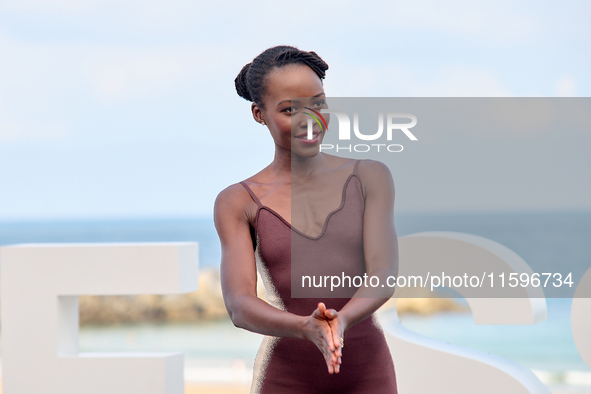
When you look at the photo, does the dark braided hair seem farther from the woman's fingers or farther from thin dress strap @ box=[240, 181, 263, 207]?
the woman's fingers

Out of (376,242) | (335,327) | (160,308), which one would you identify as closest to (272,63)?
(376,242)

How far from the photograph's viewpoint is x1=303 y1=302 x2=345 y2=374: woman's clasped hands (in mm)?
1149

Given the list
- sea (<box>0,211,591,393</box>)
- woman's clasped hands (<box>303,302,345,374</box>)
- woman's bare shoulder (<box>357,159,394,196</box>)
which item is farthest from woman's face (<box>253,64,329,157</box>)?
sea (<box>0,211,591,393</box>)

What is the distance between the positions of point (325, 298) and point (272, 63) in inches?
19.8

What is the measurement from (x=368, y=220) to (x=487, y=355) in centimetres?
181

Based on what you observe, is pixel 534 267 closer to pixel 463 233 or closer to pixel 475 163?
pixel 463 233

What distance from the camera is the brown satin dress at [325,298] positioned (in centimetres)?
148

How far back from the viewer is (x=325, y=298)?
4.75 feet

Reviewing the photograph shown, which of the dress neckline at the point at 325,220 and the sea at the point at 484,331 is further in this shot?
the sea at the point at 484,331

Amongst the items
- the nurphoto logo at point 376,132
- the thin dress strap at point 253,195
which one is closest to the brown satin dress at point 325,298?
the thin dress strap at point 253,195

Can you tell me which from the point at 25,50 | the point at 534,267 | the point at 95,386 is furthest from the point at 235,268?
the point at 25,50

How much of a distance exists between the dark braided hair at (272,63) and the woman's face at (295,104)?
0.01m

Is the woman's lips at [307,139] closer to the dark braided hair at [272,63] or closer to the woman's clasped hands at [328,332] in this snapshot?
the dark braided hair at [272,63]

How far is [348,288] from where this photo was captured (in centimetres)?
148
